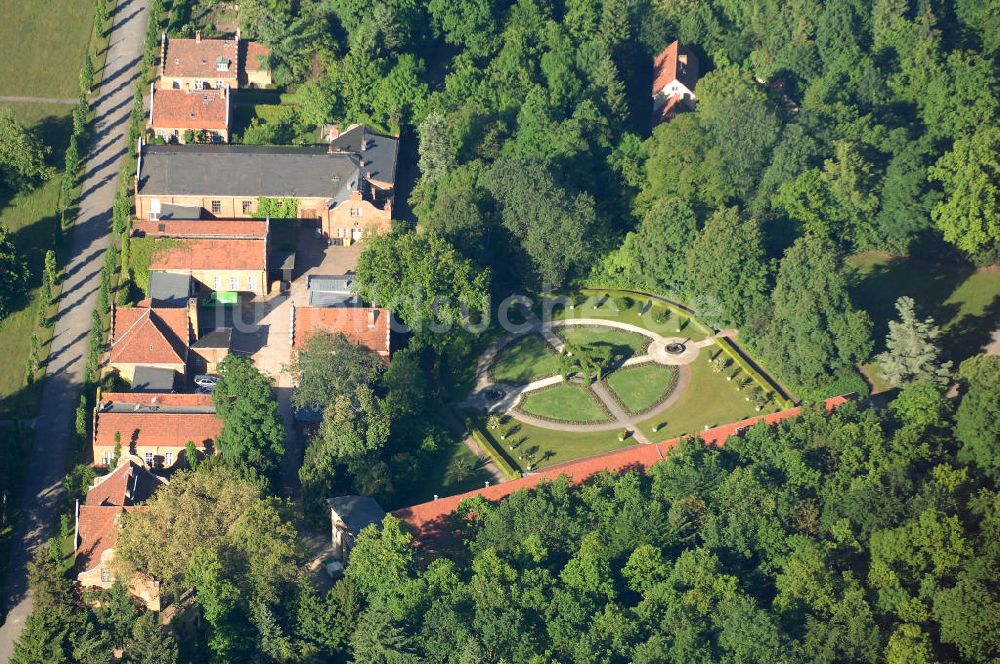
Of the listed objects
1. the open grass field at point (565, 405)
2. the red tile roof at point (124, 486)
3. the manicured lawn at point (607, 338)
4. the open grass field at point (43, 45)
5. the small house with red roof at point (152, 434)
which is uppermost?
the open grass field at point (43, 45)

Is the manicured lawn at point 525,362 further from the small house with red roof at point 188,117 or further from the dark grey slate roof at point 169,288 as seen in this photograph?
the small house with red roof at point 188,117

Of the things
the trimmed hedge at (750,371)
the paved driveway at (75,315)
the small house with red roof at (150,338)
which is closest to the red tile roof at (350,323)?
the small house with red roof at (150,338)

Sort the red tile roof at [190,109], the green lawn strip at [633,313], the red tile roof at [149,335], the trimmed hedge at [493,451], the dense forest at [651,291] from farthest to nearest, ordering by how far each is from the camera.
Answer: the red tile roof at [190,109]
the green lawn strip at [633,313]
the red tile roof at [149,335]
the trimmed hedge at [493,451]
the dense forest at [651,291]

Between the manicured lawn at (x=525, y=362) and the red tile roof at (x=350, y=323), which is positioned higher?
the red tile roof at (x=350, y=323)

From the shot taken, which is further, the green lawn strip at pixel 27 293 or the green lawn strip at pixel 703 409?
the green lawn strip at pixel 703 409

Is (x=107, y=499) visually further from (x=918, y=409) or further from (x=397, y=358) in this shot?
(x=918, y=409)

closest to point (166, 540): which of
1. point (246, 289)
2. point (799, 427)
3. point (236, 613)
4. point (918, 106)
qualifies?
point (236, 613)

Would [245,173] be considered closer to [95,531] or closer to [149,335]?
[149,335]
